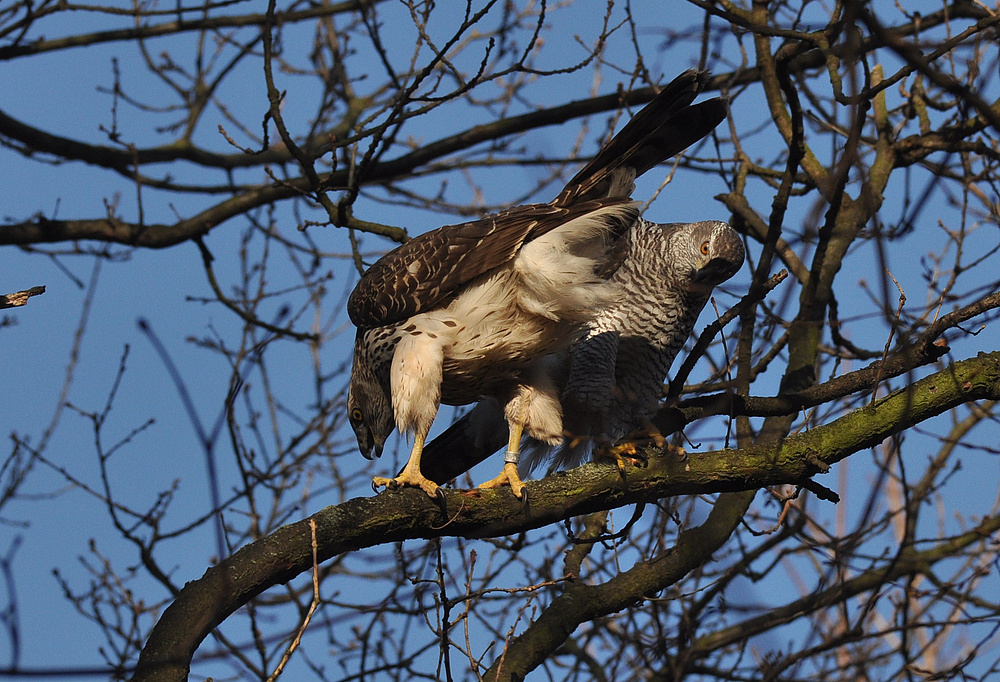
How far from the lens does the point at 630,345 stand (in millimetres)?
4961

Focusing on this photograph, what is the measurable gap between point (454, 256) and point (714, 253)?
146 centimetres

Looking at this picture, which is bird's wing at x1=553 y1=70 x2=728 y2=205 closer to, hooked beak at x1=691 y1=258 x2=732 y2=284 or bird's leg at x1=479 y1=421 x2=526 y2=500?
hooked beak at x1=691 y1=258 x2=732 y2=284

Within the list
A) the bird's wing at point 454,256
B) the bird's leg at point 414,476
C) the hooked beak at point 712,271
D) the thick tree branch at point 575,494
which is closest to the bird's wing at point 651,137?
the bird's wing at point 454,256

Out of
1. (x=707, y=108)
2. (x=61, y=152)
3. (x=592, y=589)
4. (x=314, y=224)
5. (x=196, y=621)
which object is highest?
(x=61, y=152)

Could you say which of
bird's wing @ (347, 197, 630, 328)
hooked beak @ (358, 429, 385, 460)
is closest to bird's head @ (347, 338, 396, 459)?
hooked beak @ (358, 429, 385, 460)

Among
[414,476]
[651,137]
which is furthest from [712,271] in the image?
[414,476]

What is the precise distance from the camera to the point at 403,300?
451cm

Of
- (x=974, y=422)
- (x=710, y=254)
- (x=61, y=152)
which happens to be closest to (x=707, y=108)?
(x=710, y=254)

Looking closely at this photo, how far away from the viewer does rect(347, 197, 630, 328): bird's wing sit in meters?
4.37

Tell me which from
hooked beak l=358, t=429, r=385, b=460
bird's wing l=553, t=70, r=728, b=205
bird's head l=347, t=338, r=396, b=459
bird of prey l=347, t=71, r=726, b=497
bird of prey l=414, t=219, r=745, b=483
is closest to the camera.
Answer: bird of prey l=347, t=71, r=726, b=497

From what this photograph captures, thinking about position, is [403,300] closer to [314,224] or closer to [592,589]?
[314,224]

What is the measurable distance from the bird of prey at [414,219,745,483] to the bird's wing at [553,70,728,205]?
477 mm

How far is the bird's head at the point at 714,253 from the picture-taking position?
488cm

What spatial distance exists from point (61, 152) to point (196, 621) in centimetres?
444
